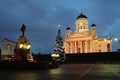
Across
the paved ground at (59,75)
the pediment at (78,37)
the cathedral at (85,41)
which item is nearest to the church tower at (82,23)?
the cathedral at (85,41)

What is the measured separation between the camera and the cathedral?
116806 mm

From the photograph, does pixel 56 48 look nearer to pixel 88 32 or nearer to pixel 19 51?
pixel 88 32

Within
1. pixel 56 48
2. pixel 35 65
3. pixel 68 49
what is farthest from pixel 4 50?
pixel 35 65

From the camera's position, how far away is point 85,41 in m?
119

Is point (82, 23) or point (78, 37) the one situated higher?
point (82, 23)

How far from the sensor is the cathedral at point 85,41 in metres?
117

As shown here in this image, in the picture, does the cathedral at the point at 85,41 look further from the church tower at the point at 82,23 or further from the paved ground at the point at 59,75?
the paved ground at the point at 59,75

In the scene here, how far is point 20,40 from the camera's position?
3403 centimetres

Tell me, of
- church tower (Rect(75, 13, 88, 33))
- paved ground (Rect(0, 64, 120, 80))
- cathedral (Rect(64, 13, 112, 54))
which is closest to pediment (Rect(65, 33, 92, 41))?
cathedral (Rect(64, 13, 112, 54))

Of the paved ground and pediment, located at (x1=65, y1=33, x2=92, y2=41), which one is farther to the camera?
pediment, located at (x1=65, y1=33, x2=92, y2=41)

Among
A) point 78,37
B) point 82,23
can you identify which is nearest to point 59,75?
point 78,37

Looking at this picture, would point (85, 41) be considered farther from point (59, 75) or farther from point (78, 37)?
point (59, 75)

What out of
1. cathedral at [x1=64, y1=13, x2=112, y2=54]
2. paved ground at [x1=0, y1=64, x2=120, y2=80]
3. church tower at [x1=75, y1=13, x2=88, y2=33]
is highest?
church tower at [x1=75, y1=13, x2=88, y2=33]

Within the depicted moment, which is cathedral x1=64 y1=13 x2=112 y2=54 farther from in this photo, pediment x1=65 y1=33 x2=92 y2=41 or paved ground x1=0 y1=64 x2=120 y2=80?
paved ground x1=0 y1=64 x2=120 y2=80
